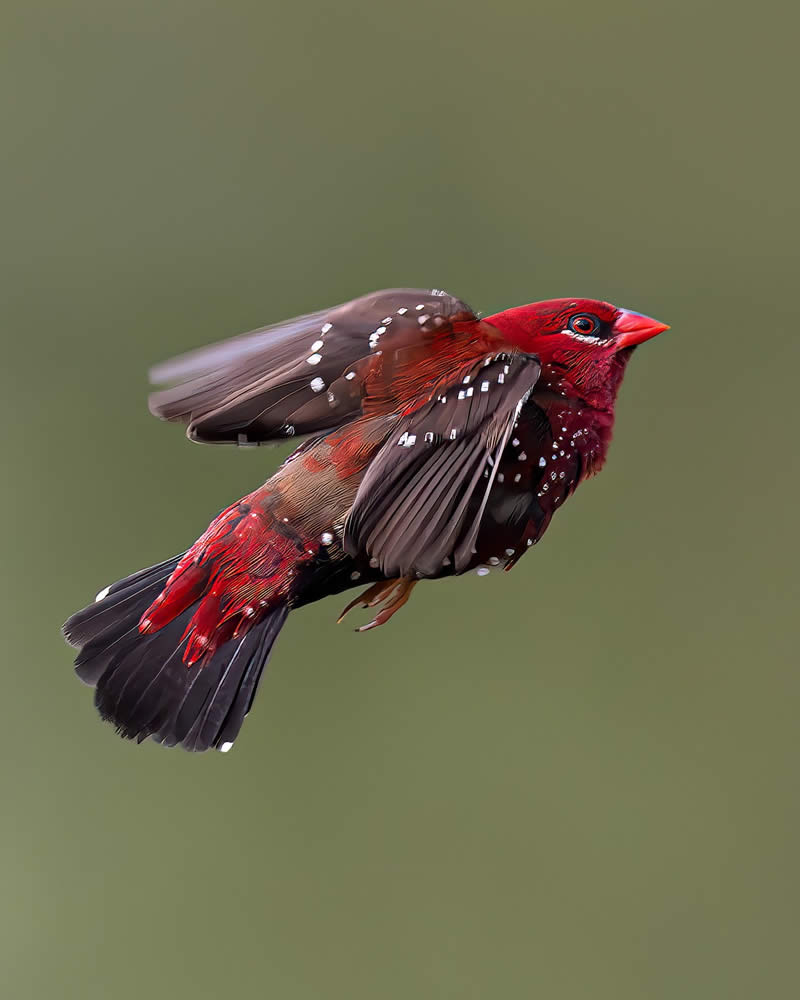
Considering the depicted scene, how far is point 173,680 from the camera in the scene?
2.27 meters

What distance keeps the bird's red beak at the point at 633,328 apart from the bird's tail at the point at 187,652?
743 millimetres

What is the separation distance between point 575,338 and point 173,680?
0.96 m

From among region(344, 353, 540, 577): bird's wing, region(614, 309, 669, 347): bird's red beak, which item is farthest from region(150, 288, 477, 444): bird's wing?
region(614, 309, 669, 347): bird's red beak

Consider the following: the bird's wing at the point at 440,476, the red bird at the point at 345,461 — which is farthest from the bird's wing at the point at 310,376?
the bird's wing at the point at 440,476

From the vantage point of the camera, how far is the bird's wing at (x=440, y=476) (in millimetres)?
1964

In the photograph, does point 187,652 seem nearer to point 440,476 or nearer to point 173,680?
point 173,680

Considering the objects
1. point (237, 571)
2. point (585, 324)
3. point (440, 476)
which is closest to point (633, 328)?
point (585, 324)

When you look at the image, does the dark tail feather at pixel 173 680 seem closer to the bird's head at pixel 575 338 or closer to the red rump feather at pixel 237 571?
the red rump feather at pixel 237 571

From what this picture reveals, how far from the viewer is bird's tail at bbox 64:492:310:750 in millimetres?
2215

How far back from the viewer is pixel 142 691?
7.42 feet

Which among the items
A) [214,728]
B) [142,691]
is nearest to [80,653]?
[142,691]

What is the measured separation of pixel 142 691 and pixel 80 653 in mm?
135

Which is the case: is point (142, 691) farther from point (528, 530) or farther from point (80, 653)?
point (528, 530)

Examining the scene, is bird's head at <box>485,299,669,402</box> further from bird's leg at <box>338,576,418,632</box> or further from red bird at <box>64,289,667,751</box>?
bird's leg at <box>338,576,418,632</box>
